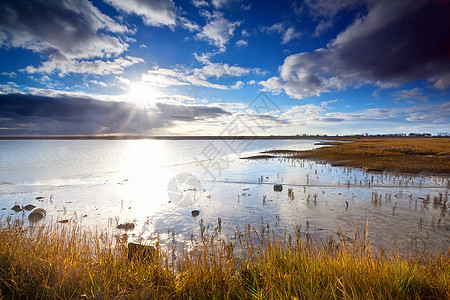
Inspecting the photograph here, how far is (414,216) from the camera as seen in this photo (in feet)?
35.8

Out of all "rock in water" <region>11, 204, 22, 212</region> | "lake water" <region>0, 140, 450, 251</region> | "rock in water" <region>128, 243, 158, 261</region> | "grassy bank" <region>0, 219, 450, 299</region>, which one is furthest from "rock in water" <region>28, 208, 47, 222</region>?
"rock in water" <region>128, 243, 158, 261</region>

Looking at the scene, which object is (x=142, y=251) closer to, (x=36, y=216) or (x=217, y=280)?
(x=217, y=280)

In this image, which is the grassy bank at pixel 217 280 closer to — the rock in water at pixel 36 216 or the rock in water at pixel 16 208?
the rock in water at pixel 36 216

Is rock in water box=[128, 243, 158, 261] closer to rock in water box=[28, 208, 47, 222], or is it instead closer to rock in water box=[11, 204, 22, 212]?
rock in water box=[28, 208, 47, 222]

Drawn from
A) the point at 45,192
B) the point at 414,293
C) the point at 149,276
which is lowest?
the point at 45,192

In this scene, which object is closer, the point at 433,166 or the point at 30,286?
the point at 30,286

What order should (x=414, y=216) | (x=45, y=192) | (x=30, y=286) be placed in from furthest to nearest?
(x=45, y=192)
(x=414, y=216)
(x=30, y=286)

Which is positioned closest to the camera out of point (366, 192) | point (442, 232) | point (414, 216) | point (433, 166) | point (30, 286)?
point (30, 286)

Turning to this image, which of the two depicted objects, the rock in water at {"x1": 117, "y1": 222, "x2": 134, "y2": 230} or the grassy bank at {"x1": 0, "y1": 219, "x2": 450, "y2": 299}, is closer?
the grassy bank at {"x1": 0, "y1": 219, "x2": 450, "y2": 299}

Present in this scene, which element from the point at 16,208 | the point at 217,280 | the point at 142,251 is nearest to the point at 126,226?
the point at 142,251

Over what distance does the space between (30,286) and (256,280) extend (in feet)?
15.1

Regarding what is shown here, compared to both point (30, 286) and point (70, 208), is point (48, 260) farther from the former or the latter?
point (70, 208)

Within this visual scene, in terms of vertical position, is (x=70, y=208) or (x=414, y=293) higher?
(x=414, y=293)

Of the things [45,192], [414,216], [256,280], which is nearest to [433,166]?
[414,216]
